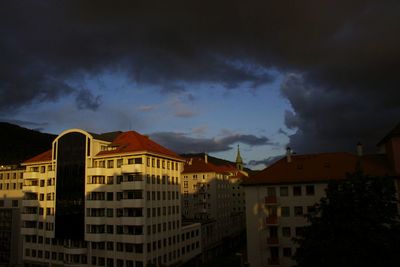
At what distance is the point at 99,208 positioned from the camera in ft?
211

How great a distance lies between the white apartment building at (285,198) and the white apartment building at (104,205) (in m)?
16.6

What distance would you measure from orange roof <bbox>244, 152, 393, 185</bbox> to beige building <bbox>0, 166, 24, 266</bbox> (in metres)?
56.1

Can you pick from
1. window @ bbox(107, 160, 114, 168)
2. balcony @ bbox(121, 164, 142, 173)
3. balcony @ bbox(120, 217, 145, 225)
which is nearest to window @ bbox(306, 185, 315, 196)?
balcony @ bbox(120, 217, 145, 225)

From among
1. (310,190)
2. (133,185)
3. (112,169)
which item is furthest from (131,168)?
(310,190)

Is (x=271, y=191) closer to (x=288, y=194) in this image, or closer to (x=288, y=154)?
(x=288, y=194)

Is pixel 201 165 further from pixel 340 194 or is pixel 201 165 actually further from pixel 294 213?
pixel 340 194

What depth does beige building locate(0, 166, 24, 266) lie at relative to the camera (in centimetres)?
8288

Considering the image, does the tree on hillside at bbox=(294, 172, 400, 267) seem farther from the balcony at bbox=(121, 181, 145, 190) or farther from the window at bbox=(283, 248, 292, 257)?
the balcony at bbox=(121, 181, 145, 190)

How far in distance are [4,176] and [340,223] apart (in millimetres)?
83755

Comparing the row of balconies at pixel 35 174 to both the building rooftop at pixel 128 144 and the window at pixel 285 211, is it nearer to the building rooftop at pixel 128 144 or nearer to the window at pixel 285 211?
the building rooftop at pixel 128 144

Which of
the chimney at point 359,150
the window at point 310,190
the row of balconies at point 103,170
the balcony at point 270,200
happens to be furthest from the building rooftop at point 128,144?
the chimney at point 359,150

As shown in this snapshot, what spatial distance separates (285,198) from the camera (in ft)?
181

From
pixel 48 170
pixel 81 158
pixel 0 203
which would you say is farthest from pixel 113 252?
pixel 0 203

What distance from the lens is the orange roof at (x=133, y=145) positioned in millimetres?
64438
